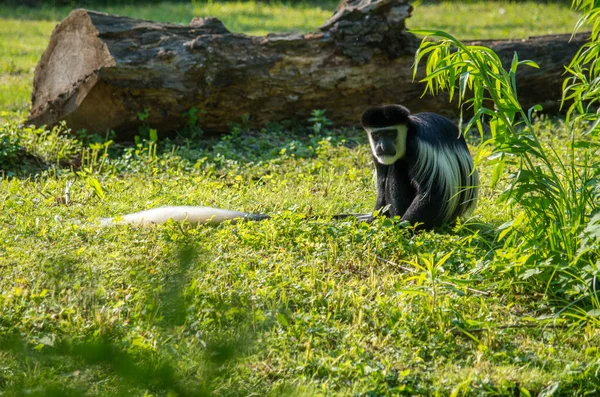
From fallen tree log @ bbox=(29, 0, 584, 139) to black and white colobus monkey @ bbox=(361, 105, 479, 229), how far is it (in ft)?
6.17

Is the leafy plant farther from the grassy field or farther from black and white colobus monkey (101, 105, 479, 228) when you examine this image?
black and white colobus monkey (101, 105, 479, 228)

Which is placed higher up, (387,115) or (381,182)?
(387,115)

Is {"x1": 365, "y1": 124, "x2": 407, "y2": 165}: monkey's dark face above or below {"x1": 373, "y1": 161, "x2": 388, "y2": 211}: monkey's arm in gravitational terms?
above

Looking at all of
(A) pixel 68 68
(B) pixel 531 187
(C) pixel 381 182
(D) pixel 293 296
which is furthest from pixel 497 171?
(A) pixel 68 68

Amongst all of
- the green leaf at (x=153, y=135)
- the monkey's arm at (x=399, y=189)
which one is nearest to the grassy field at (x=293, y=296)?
the monkey's arm at (x=399, y=189)

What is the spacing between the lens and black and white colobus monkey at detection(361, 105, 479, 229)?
154 inches

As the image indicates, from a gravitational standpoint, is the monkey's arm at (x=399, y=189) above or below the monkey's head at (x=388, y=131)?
below

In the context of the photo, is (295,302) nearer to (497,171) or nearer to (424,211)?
(497,171)

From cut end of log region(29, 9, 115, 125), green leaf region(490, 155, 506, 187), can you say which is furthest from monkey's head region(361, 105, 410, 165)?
cut end of log region(29, 9, 115, 125)

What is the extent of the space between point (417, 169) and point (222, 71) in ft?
7.31

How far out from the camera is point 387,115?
12.9 feet

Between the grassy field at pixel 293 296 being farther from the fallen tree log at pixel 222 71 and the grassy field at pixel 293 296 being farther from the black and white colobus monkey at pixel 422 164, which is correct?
the fallen tree log at pixel 222 71

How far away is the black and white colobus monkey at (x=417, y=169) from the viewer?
388cm

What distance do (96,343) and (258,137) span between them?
4.99 meters
